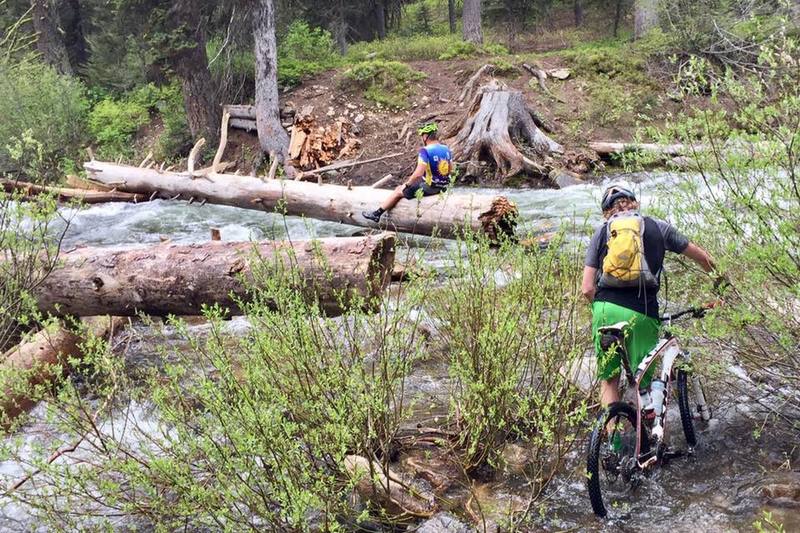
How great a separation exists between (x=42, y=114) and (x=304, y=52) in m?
8.62

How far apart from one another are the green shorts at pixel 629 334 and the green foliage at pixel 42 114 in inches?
711

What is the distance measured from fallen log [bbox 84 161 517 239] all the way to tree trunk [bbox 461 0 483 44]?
15.1 m

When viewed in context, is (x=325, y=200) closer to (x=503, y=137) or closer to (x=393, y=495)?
(x=503, y=137)

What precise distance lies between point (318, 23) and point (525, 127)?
15.4 metres

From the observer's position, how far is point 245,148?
19.8 meters

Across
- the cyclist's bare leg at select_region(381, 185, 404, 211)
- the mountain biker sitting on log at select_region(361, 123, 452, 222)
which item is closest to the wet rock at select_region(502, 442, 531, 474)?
the mountain biker sitting on log at select_region(361, 123, 452, 222)

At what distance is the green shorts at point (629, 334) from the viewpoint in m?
4.59

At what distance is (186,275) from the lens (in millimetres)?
6617

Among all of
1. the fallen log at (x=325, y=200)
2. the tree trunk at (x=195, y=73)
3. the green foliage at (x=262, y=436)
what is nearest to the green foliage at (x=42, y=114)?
the tree trunk at (x=195, y=73)

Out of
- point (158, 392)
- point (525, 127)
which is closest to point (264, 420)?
point (158, 392)

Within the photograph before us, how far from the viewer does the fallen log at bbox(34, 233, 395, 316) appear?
19.9ft

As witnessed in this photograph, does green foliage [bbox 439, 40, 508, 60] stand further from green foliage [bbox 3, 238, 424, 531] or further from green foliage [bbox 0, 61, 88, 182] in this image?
green foliage [bbox 3, 238, 424, 531]

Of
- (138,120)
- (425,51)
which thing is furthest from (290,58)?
(138,120)

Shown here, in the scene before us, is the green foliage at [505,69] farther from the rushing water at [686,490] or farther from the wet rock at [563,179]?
the rushing water at [686,490]
